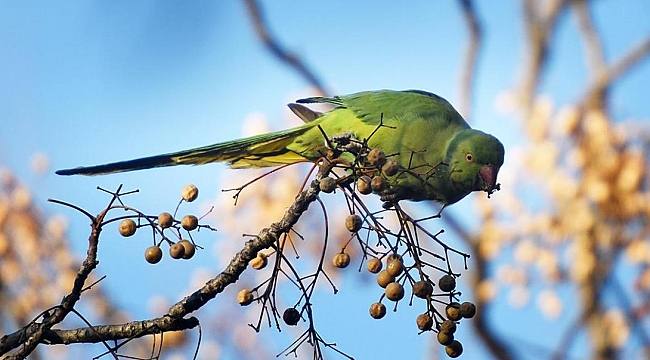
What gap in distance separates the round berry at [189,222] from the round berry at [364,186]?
47cm

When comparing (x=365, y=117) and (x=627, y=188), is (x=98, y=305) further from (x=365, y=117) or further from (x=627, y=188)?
(x=627, y=188)

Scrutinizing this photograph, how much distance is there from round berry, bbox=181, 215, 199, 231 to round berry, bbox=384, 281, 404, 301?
0.51 meters

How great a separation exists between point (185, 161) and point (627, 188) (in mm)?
5051

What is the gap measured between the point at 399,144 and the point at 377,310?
1243mm

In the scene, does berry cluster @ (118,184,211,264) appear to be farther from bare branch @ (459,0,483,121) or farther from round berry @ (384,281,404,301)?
bare branch @ (459,0,483,121)

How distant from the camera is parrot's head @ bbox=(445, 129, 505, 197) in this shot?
3012mm

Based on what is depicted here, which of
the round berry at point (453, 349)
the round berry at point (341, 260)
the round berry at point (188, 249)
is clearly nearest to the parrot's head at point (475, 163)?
the round berry at point (341, 260)

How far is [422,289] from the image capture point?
188 centimetres

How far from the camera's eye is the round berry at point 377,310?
6.58 feet

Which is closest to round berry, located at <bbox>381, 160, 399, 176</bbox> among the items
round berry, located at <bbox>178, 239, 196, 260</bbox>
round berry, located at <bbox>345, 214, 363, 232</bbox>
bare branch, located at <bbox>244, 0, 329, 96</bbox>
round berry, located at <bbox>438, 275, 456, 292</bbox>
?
round berry, located at <bbox>345, 214, 363, 232</bbox>

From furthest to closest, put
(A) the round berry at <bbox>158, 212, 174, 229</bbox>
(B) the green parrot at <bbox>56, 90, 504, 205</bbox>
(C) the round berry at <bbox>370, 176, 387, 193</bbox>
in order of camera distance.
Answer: (B) the green parrot at <bbox>56, 90, 504, 205</bbox> → (C) the round berry at <bbox>370, 176, 387, 193</bbox> → (A) the round berry at <bbox>158, 212, 174, 229</bbox>

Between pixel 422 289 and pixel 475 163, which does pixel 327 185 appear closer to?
pixel 422 289

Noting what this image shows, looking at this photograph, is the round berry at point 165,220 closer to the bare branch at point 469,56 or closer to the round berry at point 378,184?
the round berry at point 378,184

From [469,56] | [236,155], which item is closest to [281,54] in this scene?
[469,56]
